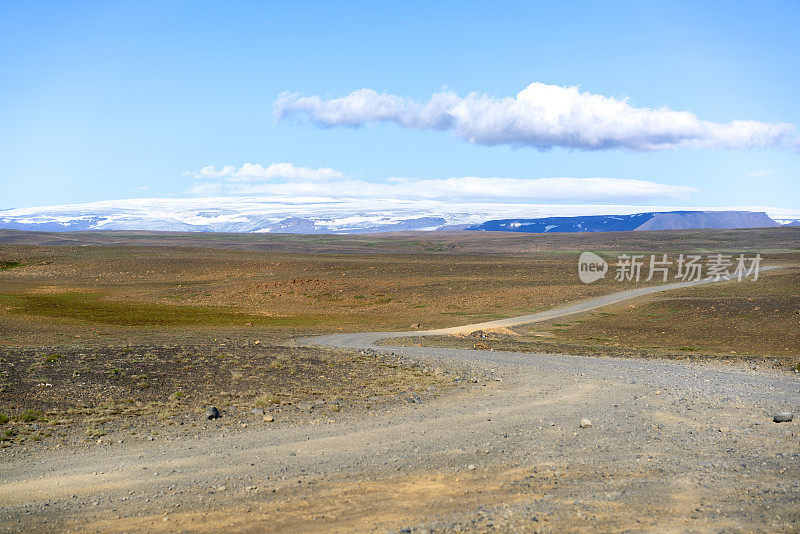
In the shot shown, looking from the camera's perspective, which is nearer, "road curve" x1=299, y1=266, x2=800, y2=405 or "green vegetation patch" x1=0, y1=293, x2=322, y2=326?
"road curve" x1=299, y1=266, x2=800, y2=405

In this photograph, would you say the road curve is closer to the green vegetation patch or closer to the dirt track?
the dirt track

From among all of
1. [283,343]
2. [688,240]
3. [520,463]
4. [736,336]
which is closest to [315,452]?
[520,463]

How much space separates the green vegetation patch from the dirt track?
26.7 metres

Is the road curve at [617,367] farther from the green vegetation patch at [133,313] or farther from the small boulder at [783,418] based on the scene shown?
the green vegetation patch at [133,313]

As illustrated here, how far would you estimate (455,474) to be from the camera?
10.7 meters

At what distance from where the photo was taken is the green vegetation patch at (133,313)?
129 feet

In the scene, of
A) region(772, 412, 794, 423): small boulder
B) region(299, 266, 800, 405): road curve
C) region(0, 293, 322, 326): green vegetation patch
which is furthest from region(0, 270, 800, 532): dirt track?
region(0, 293, 322, 326): green vegetation patch

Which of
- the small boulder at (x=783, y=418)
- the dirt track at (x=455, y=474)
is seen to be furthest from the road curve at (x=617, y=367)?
the small boulder at (x=783, y=418)

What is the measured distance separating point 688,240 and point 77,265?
143454 millimetres

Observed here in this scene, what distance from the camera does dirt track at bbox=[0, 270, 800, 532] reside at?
8.85 meters

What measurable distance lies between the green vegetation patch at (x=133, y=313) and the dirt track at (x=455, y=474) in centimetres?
2671

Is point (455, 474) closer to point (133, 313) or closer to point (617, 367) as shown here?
point (617, 367)

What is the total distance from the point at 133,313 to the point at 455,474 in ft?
120

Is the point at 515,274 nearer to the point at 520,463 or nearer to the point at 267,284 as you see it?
the point at 267,284
